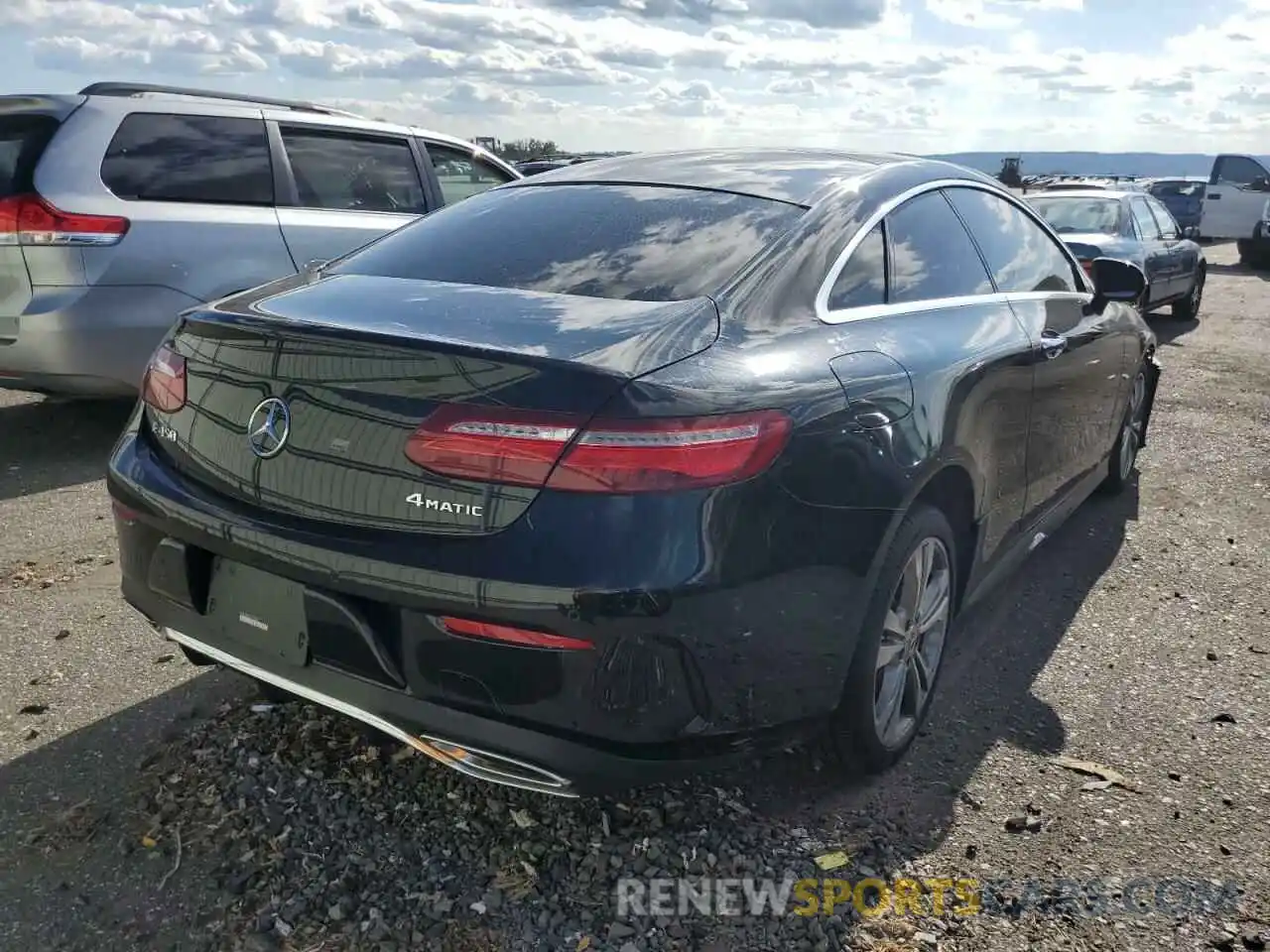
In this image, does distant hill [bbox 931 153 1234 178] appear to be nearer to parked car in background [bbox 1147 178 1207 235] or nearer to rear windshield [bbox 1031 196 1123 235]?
parked car in background [bbox 1147 178 1207 235]

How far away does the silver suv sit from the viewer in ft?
16.7

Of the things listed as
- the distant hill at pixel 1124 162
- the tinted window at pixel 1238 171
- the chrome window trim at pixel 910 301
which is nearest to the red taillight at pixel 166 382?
the chrome window trim at pixel 910 301

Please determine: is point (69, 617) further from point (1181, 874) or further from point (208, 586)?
point (1181, 874)

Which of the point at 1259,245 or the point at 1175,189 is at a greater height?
the point at 1175,189

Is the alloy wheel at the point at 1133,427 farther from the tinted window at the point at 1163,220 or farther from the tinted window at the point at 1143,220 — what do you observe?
the tinted window at the point at 1163,220

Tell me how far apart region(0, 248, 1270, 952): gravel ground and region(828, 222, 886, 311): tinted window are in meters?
1.23

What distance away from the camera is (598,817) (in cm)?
257

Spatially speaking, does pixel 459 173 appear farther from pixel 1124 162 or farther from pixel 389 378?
pixel 1124 162

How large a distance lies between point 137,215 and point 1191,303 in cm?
1155

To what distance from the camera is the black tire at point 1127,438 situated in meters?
5.06

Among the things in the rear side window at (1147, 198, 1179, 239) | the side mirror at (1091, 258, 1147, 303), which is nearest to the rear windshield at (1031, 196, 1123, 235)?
the rear side window at (1147, 198, 1179, 239)

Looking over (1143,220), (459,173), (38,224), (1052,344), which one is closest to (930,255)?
(1052,344)

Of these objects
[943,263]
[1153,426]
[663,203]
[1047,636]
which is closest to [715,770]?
[663,203]

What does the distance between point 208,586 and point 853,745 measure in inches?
61.8
